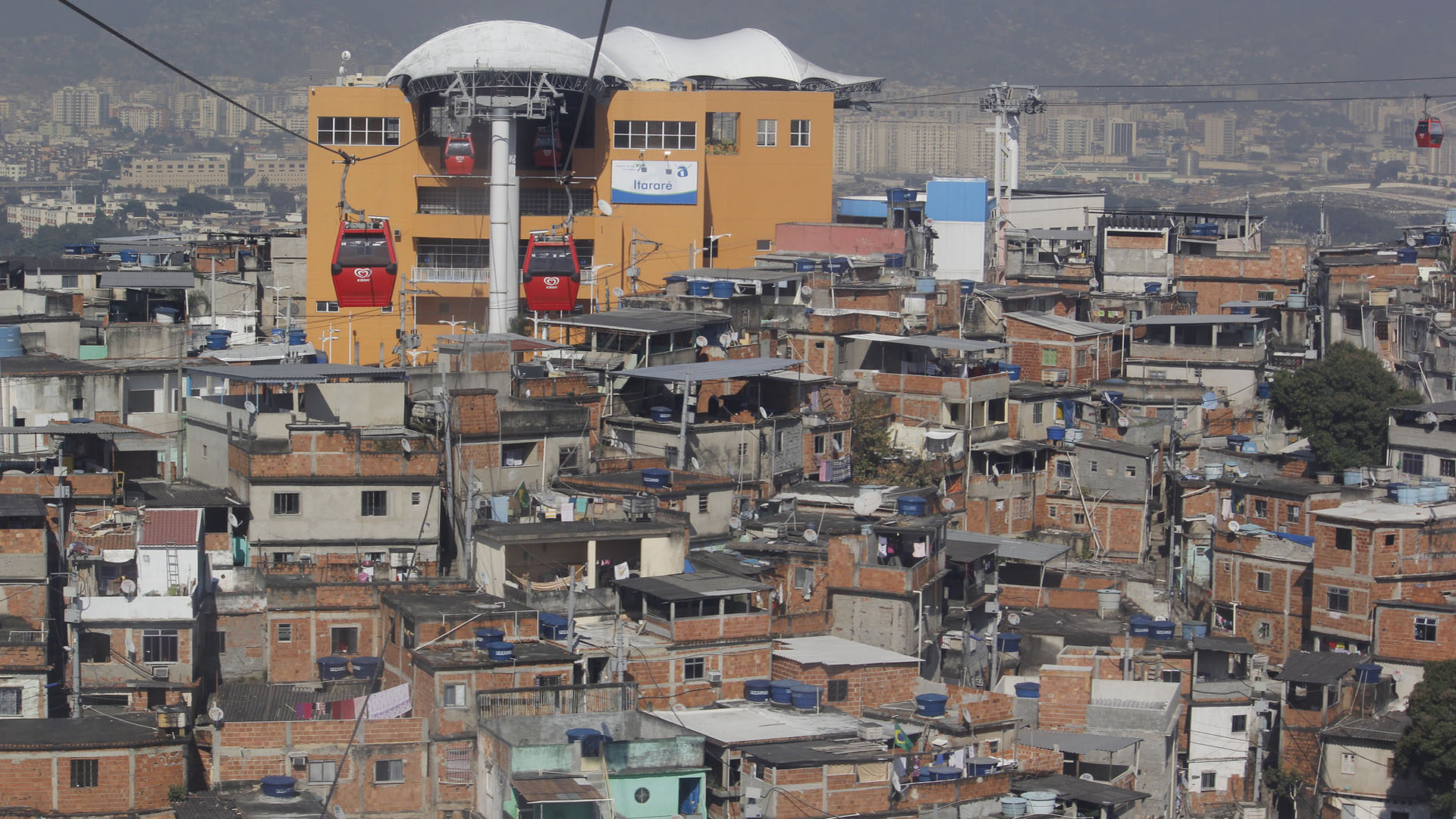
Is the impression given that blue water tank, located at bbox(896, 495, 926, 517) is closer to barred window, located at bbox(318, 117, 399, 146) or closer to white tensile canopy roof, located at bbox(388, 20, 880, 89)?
white tensile canopy roof, located at bbox(388, 20, 880, 89)

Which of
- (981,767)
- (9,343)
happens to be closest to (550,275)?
(9,343)

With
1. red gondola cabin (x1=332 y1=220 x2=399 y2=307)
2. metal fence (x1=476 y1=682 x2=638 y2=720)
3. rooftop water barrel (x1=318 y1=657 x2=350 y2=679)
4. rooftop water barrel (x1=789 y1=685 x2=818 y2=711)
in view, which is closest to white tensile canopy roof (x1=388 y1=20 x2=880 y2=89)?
red gondola cabin (x1=332 y1=220 x2=399 y2=307)

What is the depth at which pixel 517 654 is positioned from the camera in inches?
859

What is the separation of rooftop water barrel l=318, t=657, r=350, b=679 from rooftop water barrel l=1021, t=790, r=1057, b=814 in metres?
7.61

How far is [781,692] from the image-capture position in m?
22.7

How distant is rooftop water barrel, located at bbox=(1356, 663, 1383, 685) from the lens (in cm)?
2827

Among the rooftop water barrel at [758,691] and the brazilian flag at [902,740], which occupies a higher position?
the rooftop water barrel at [758,691]

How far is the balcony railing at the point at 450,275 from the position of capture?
1665 inches

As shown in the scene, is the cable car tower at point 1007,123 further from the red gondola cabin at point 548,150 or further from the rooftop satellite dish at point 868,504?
the rooftop satellite dish at point 868,504

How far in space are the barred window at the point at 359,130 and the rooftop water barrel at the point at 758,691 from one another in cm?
2225

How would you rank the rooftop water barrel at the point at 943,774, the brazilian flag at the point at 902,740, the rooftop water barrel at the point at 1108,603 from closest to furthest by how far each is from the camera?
the rooftop water barrel at the point at 943,774 → the brazilian flag at the point at 902,740 → the rooftop water barrel at the point at 1108,603

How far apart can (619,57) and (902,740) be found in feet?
107

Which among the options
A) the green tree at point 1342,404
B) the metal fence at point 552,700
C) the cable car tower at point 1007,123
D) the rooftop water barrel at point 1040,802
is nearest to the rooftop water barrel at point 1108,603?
the rooftop water barrel at point 1040,802

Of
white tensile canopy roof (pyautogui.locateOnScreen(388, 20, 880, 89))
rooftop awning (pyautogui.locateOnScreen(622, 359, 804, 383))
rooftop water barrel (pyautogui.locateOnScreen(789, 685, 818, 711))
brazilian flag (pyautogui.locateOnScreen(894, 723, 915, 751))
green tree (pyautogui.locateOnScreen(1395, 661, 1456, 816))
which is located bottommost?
green tree (pyautogui.locateOnScreen(1395, 661, 1456, 816))
